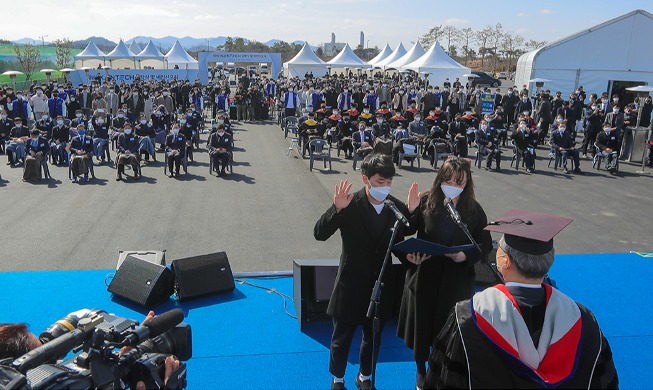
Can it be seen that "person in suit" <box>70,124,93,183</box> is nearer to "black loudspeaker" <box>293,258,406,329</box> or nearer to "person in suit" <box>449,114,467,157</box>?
"black loudspeaker" <box>293,258,406,329</box>

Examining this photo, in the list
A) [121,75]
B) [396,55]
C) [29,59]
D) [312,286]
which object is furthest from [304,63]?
[312,286]

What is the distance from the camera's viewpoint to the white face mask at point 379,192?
3.79 m

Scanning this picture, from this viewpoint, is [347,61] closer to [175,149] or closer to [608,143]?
[608,143]

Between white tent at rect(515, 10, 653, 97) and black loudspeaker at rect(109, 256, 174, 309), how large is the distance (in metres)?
22.7

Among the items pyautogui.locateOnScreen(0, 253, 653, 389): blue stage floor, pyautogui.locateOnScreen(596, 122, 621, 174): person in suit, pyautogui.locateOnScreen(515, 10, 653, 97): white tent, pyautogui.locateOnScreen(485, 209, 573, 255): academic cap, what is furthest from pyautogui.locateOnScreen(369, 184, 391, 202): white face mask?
pyautogui.locateOnScreen(515, 10, 653, 97): white tent

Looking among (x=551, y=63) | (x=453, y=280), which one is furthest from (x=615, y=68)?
(x=453, y=280)

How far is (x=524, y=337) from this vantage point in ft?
6.99

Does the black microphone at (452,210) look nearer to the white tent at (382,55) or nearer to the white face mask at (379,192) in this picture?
the white face mask at (379,192)

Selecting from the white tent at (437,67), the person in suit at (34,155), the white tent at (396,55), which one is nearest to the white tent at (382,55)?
the white tent at (396,55)

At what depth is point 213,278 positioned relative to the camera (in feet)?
20.3

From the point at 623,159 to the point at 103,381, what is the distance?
18.2 metres

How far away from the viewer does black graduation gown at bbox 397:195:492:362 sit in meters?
Answer: 3.76

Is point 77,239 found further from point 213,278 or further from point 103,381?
point 103,381

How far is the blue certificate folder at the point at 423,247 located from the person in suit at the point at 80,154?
11.5 meters
